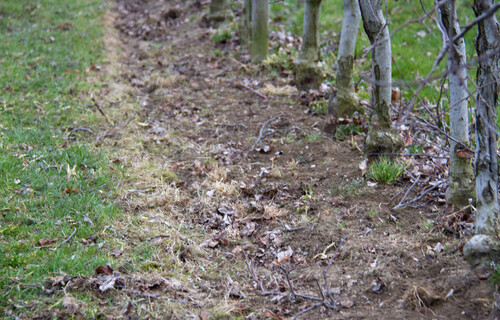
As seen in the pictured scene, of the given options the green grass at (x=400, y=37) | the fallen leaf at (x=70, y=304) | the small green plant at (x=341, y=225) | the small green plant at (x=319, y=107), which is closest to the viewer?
the fallen leaf at (x=70, y=304)

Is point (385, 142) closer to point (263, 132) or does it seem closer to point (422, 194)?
point (422, 194)

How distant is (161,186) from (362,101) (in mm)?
3205

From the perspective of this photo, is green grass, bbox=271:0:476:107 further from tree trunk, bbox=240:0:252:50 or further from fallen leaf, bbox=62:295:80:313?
fallen leaf, bbox=62:295:80:313

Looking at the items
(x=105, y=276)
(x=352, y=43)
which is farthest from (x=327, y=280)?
(x=352, y=43)

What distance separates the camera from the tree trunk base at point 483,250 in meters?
2.81

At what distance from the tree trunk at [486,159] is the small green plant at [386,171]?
1.39m

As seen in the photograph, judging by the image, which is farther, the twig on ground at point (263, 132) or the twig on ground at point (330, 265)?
the twig on ground at point (263, 132)

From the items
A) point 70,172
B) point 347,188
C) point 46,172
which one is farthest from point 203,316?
point 46,172

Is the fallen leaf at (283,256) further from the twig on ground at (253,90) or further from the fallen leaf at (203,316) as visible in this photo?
the twig on ground at (253,90)

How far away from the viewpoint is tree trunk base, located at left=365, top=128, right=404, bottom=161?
4.62m

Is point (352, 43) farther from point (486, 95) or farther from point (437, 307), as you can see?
point (437, 307)

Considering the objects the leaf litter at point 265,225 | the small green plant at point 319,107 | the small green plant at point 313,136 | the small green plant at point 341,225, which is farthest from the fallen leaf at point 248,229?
the small green plant at point 319,107

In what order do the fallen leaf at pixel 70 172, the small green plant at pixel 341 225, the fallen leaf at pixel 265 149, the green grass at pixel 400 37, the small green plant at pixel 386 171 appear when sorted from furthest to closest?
the green grass at pixel 400 37 → the fallen leaf at pixel 265 149 → the fallen leaf at pixel 70 172 → the small green plant at pixel 386 171 → the small green plant at pixel 341 225

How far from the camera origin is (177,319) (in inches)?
119
